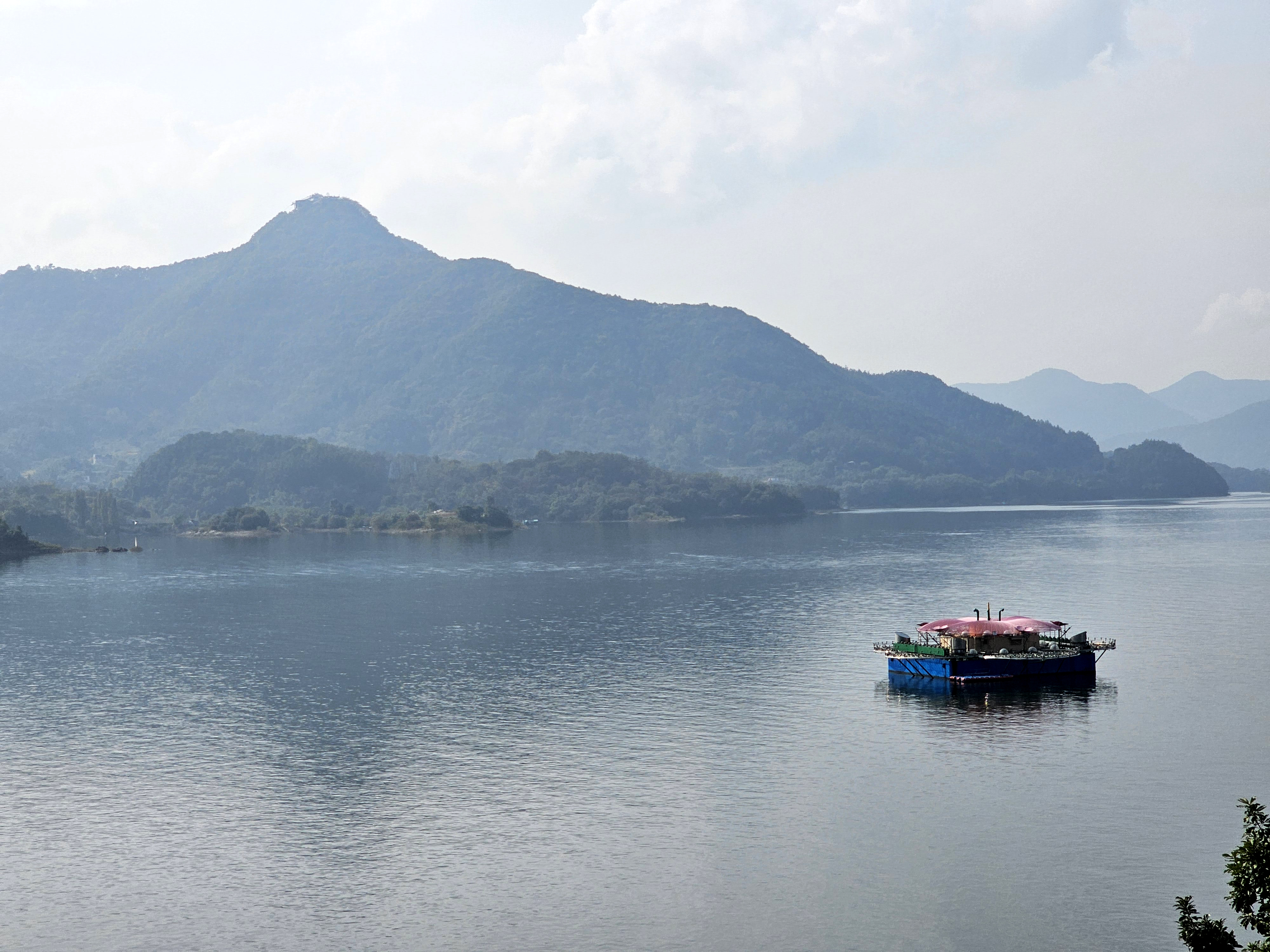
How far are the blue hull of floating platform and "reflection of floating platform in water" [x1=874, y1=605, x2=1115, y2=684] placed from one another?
0.14ft

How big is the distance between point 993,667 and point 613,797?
1898 inches

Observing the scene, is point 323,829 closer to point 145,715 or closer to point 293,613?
point 145,715

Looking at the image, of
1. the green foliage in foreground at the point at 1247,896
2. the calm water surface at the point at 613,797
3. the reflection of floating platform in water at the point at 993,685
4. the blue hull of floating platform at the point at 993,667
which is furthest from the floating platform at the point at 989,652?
the green foliage in foreground at the point at 1247,896

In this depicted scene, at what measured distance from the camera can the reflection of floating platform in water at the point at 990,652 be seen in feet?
362

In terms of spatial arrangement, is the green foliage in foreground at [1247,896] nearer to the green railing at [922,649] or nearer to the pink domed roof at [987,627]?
the green railing at [922,649]

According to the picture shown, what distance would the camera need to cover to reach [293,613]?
177125 mm

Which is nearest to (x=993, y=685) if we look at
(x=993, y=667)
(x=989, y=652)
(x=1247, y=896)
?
(x=993, y=667)

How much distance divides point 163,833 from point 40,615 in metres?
122

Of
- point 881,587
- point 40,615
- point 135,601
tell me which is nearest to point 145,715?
point 40,615

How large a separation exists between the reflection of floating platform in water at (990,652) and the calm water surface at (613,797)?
3.02m

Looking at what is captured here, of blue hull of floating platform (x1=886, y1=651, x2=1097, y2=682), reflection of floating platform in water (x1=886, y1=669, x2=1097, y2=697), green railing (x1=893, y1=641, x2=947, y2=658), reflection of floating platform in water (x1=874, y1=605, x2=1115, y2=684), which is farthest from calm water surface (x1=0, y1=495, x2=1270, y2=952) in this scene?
green railing (x1=893, y1=641, x2=947, y2=658)

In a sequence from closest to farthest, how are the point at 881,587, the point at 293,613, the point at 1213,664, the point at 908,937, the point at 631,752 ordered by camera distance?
the point at 908,937, the point at 631,752, the point at 1213,664, the point at 293,613, the point at 881,587

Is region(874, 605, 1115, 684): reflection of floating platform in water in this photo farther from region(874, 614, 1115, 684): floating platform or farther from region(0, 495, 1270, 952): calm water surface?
region(0, 495, 1270, 952): calm water surface

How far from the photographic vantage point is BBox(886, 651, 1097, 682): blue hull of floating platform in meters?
110
